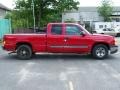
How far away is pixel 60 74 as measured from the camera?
37.5ft

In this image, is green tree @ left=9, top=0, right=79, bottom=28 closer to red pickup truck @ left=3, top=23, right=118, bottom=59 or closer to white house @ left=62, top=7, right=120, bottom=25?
white house @ left=62, top=7, right=120, bottom=25

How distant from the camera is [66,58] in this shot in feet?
53.6

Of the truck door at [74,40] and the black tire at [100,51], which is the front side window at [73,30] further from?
the black tire at [100,51]

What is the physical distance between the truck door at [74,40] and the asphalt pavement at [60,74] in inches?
19.6

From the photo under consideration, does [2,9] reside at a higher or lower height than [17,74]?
higher

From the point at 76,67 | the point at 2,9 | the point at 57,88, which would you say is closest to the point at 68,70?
the point at 76,67

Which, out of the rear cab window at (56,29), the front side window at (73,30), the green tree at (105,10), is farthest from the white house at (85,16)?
the front side window at (73,30)

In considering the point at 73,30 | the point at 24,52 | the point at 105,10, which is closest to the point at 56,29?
the point at 73,30

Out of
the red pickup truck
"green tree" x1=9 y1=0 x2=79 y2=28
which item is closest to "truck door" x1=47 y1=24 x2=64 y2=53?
the red pickup truck

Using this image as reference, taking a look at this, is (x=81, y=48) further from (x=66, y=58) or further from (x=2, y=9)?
(x=2, y=9)

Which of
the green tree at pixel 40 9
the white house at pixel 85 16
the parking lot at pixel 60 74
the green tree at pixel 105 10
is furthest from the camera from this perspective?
the white house at pixel 85 16

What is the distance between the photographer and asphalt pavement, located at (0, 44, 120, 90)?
9406mm

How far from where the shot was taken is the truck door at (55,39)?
16.0 meters

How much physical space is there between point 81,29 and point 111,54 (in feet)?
9.30
